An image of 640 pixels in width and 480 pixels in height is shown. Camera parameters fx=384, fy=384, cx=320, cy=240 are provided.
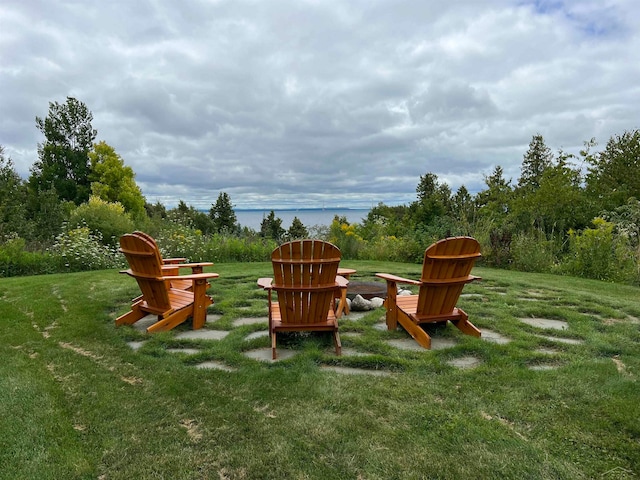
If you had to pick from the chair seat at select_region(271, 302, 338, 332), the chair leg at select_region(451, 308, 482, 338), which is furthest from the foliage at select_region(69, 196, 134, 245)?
the chair leg at select_region(451, 308, 482, 338)

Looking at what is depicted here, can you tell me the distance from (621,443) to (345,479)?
1.40 m

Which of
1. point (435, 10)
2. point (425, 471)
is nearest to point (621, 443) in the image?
point (425, 471)

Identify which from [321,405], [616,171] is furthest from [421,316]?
[616,171]

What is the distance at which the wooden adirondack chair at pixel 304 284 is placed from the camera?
10.5ft

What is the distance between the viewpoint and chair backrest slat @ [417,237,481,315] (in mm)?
3303

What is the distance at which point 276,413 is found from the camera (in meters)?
2.24

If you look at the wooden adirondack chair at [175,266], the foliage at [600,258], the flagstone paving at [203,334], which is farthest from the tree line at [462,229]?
Answer: the flagstone paving at [203,334]

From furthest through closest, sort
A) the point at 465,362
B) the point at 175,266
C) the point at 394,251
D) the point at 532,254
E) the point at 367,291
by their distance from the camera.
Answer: the point at 394,251
the point at 532,254
the point at 367,291
the point at 175,266
the point at 465,362

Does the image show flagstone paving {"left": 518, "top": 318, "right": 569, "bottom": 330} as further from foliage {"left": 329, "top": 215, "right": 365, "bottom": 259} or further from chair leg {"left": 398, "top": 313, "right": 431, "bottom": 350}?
foliage {"left": 329, "top": 215, "right": 365, "bottom": 259}

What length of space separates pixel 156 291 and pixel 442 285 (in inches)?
108

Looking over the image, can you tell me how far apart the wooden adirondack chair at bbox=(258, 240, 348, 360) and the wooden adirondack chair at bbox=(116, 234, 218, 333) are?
950 mm

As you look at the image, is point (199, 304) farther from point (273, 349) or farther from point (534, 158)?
point (534, 158)

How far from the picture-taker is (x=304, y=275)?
3215 mm

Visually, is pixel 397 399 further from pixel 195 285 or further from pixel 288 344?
pixel 195 285
